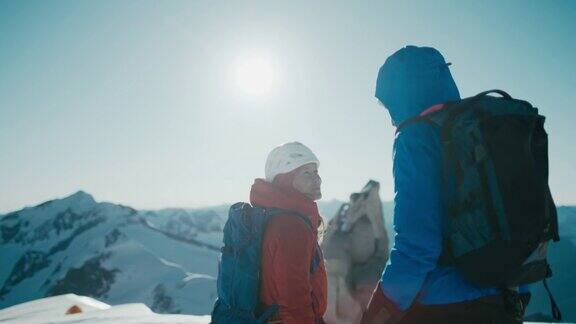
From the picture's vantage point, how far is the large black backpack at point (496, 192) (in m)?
1.97

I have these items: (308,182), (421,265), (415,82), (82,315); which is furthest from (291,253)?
(82,315)

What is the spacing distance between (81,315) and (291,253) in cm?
826

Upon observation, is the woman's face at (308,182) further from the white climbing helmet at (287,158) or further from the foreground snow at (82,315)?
the foreground snow at (82,315)

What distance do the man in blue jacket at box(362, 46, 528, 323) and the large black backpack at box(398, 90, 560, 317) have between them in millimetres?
81

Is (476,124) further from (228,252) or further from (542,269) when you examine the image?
(228,252)

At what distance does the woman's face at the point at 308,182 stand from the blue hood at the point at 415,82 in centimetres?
133

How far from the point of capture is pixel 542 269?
2166mm

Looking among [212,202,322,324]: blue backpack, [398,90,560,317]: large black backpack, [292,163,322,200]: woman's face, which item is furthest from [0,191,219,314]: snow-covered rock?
[398,90,560,317]: large black backpack

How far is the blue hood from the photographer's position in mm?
2535

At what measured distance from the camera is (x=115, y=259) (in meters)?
90.6

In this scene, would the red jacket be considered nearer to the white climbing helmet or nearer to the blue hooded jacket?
the white climbing helmet

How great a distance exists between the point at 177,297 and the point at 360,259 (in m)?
56.4

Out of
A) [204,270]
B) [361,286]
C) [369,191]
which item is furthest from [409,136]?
[204,270]

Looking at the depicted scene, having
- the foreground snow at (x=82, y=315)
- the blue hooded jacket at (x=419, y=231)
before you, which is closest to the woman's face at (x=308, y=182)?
the blue hooded jacket at (x=419, y=231)
